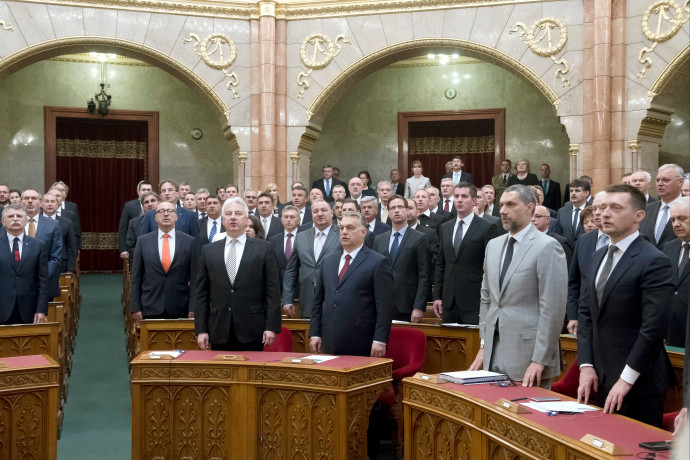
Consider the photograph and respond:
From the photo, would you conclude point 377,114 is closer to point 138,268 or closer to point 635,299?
point 138,268

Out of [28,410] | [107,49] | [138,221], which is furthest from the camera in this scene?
[107,49]

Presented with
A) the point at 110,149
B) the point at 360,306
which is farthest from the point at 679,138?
the point at 110,149

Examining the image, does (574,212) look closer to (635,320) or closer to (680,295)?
(680,295)

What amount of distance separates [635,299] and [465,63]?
9.35 m

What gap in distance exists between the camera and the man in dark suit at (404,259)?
16.5 ft

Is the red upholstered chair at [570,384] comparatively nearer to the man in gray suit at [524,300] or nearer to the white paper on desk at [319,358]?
the man in gray suit at [524,300]

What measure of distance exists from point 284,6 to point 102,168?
426 cm

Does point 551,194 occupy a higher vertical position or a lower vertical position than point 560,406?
higher

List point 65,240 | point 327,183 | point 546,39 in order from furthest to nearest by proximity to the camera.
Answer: point 327,183 → point 546,39 → point 65,240

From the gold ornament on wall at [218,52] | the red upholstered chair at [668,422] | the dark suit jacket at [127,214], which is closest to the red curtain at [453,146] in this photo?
the gold ornament on wall at [218,52]

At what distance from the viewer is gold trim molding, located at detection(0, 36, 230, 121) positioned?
29.1ft

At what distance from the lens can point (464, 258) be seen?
4840 mm

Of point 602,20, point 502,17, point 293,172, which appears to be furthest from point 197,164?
point 602,20

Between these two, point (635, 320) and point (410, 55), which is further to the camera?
point (410, 55)
